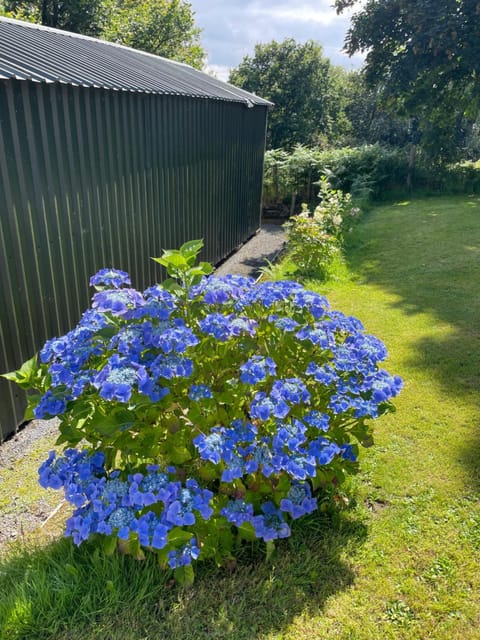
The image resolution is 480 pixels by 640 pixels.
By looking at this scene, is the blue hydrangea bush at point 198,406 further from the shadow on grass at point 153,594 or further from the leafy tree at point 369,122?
the leafy tree at point 369,122

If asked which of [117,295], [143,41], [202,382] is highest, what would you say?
[143,41]

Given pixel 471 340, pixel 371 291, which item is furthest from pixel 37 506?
pixel 371 291

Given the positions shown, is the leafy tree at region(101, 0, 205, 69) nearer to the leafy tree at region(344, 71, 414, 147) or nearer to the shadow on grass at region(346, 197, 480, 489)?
the leafy tree at region(344, 71, 414, 147)

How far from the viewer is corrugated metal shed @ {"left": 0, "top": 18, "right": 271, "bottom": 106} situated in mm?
3041

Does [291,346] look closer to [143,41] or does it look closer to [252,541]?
[252,541]

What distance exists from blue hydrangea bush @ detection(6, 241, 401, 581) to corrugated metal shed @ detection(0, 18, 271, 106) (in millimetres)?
1886

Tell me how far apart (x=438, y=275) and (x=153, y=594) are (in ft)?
18.5

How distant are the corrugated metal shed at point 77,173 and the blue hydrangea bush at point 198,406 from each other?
1.40 m

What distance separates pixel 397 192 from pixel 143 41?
1663cm

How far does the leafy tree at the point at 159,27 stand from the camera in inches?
838

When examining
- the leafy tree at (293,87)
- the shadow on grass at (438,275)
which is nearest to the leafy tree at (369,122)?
the leafy tree at (293,87)

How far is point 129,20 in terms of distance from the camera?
2114 cm

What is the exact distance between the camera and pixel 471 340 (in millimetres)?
4219

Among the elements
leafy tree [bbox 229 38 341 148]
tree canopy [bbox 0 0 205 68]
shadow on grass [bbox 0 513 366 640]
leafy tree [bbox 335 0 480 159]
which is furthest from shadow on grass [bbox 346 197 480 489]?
tree canopy [bbox 0 0 205 68]
